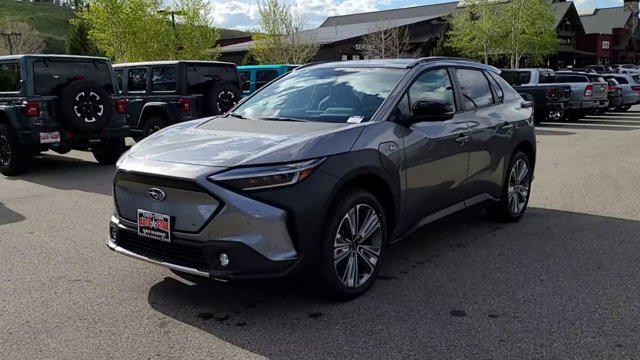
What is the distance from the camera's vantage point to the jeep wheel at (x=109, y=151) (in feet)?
35.4

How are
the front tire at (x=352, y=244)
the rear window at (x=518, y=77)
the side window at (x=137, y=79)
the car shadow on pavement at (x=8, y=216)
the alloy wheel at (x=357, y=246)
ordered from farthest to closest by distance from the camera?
1. the rear window at (x=518, y=77)
2. the side window at (x=137, y=79)
3. the car shadow on pavement at (x=8, y=216)
4. the alloy wheel at (x=357, y=246)
5. the front tire at (x=352, y=244)

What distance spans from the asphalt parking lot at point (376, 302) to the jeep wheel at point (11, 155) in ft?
11.3

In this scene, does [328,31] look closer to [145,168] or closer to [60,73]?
[60,73]

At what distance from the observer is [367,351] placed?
3.36 meters

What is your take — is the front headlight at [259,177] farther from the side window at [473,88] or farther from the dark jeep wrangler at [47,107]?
the dark jeep wrangler at [47,107]

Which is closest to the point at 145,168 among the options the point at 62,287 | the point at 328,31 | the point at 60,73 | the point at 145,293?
the point at 145,293

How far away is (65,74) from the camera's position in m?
9.79

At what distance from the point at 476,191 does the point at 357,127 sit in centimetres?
195

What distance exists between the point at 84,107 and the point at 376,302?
736cm

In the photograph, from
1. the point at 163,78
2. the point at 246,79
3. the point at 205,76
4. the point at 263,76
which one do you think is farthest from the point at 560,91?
the point at 163,78

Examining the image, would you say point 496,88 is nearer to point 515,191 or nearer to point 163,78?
point 515,191

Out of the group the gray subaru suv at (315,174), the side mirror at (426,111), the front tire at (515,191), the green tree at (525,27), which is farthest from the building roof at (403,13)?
the side mirror at (426,111)

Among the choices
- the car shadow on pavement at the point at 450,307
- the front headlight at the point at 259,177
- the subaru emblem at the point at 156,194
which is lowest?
the car shadow on pavement at the point at 450,307

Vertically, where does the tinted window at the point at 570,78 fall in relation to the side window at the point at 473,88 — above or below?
above
